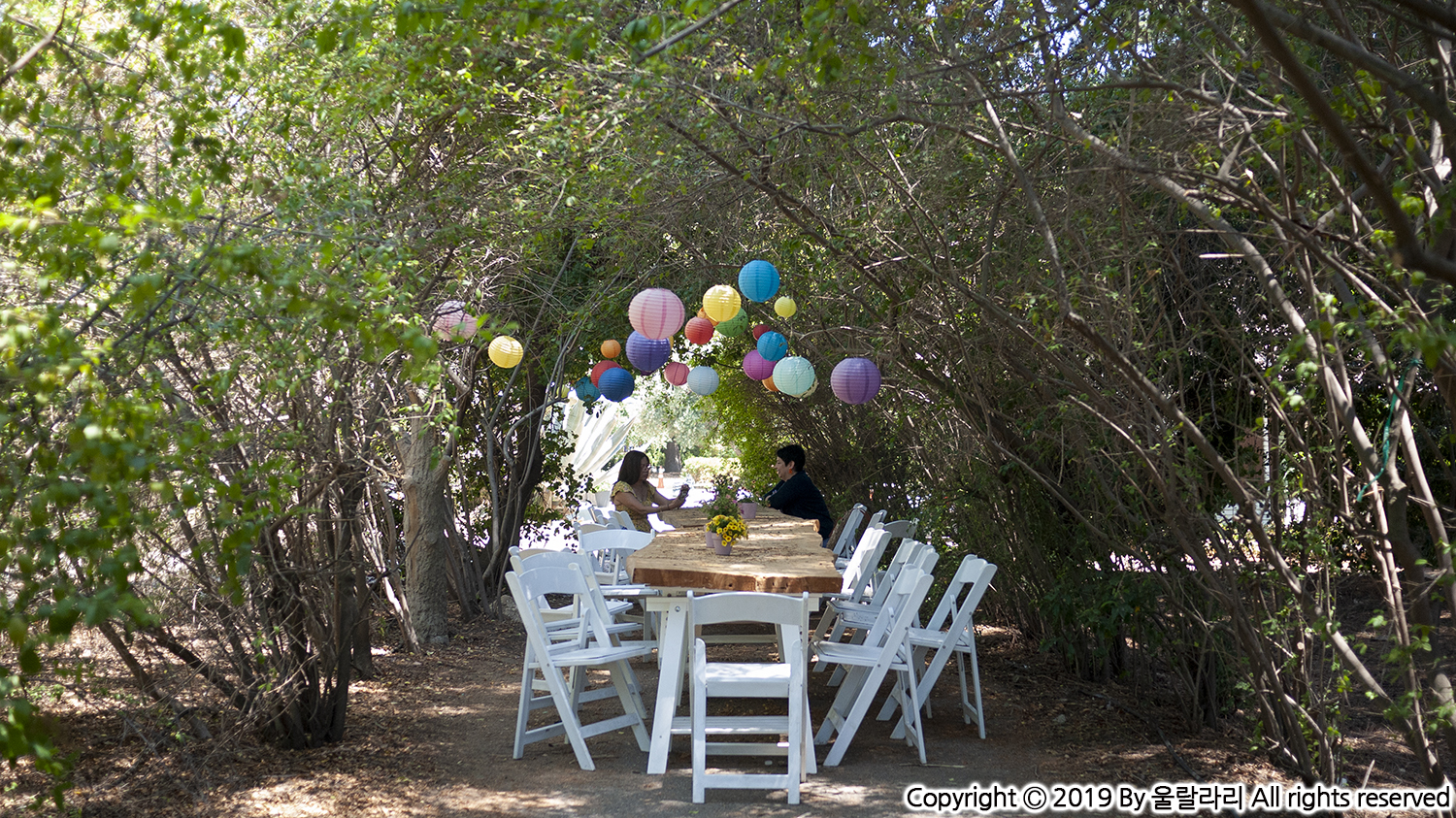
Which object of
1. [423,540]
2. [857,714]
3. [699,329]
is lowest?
[857,714]

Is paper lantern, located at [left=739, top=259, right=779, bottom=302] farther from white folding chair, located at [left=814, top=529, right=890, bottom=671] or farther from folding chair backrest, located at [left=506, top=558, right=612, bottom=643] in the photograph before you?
folding chair backrest, located at [left=506, top=558, right=612, bottom=643]

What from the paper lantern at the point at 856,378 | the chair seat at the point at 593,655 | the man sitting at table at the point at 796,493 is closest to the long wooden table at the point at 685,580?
the chair seat at the point at 593,655

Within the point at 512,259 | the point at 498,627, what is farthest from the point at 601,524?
the point at 512,259

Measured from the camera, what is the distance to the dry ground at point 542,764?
382 cm

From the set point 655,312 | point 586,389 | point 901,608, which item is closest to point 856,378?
point 655,312

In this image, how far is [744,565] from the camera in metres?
4.87

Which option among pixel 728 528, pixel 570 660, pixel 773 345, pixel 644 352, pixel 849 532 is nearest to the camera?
pixel 570 660

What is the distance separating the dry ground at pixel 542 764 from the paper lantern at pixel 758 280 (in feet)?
7.25

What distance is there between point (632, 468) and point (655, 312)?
2.51 metres

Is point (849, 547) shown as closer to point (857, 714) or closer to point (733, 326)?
point (733, 326)

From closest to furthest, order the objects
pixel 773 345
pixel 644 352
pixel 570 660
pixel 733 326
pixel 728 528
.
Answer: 1. pixel 570 660
2. pixel 728 528
3. pixel 644 352
4. pixel 773 345
5. pixel 733 326

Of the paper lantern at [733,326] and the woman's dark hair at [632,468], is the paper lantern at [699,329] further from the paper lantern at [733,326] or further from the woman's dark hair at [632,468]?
the woman's dark hair at [632,468]

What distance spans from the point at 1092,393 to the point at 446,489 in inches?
211

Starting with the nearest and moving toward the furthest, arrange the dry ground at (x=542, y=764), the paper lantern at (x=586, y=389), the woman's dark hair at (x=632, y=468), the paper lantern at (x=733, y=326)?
the dry ground at (x=542, y=764)
the paper lantern at (x=733, y=326)
the woman's dark hair at (x=632, y=468)
the paper lantern at (x=586, y=389)
